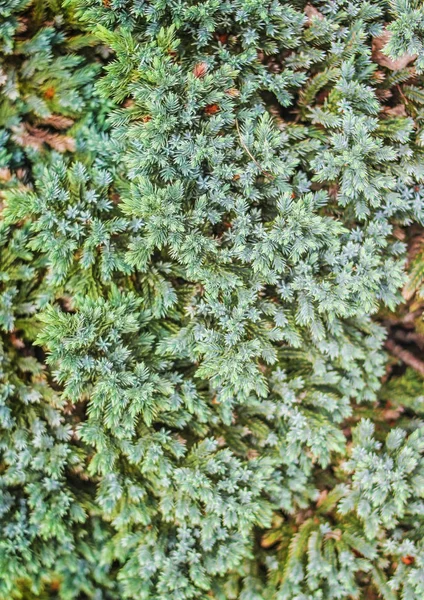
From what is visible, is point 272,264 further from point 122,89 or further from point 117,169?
point 122,89

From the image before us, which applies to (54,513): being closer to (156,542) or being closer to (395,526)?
(156,542)

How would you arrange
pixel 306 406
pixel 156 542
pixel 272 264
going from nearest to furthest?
pixel 272 264 → pixel 156 542 → pixel 306 406

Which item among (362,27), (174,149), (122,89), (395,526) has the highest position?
(362,27)

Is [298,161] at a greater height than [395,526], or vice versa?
[298,161]

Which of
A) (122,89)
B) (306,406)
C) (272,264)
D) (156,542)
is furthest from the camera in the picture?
(306,406)

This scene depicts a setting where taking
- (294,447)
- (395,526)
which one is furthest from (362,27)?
(395,526)

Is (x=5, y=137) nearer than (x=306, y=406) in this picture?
Yes
